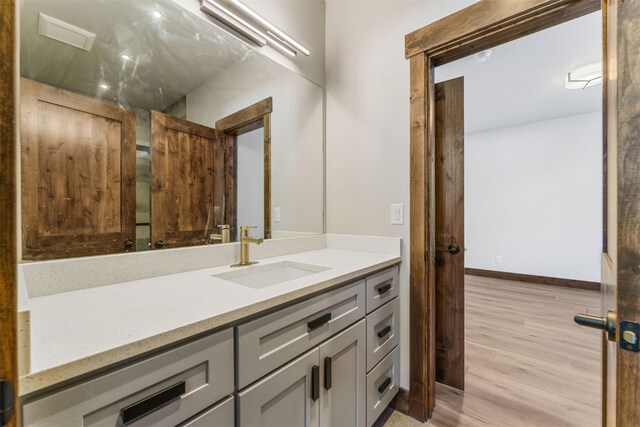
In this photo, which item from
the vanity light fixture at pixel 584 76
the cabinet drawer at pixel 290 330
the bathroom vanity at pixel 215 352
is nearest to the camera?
the bathroom vanity at pixel 215 352

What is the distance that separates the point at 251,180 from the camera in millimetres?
1611

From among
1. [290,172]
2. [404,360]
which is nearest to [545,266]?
[404,360]

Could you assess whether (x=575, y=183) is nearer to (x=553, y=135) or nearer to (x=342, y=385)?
(x=553, y=135)

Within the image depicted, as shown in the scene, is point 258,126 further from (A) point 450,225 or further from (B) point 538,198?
(B) point 538,198

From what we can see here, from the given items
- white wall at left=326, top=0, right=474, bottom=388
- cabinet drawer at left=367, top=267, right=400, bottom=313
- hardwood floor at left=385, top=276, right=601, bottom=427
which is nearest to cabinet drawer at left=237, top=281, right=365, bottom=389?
cabinet drawer at left=367, top=267, right=400, bottom=313

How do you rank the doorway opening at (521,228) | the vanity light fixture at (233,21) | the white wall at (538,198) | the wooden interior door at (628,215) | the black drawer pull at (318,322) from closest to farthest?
1. the wooden interior door at (628,215)
2. the black drawer pull at (318,322)
3. the vanity light fixture at (233,21)
4. the doorway opening at (521,228)
5. the white wall at (538,198)

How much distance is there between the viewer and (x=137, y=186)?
1.12m

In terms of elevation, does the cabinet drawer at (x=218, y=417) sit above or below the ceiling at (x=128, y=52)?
below

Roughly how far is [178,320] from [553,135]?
5.36m

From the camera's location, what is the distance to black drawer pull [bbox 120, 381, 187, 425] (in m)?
0.58

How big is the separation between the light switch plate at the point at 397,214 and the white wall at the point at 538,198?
12.8ft

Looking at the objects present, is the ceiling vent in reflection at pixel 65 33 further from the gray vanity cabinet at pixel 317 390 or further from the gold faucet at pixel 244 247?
the gray vanity cabinet at pixel 317 390

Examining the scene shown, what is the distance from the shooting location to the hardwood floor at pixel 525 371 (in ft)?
5.16

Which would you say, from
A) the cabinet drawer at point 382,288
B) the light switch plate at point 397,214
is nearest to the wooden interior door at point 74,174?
the cabinet drawer at point 382,288
